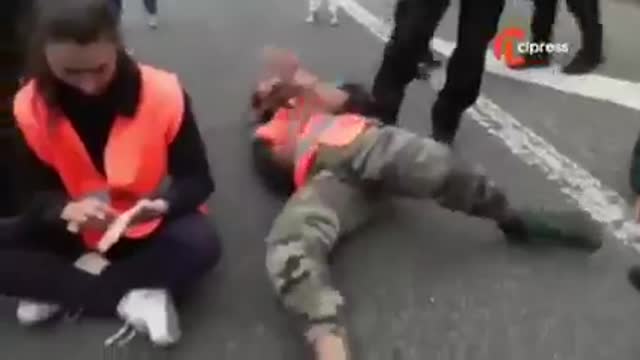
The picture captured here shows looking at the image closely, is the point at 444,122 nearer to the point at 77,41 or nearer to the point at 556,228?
the point at 556,228

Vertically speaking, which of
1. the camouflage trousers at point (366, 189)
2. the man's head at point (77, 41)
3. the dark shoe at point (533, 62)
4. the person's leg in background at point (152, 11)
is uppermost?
the man's head at point (77, 41)

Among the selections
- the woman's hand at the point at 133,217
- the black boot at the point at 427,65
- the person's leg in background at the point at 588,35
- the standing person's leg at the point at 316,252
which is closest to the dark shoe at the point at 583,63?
the person's leg in background at the point at 588,35

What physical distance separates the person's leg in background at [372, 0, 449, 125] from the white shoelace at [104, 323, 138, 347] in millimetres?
811

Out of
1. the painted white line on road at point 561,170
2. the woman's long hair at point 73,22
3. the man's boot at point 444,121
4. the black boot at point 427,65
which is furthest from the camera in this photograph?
the black boot at point 427,65

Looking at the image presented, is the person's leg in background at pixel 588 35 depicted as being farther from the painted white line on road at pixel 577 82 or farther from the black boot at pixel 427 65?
the black boot at pixel 427 65

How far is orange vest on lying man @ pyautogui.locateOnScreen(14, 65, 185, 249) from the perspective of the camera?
4.78 feet

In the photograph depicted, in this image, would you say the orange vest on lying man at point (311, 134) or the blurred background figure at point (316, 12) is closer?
the orange vest on lying man at point (311, 134)

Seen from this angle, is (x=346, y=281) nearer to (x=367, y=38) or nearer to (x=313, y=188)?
(x=313, y=188)

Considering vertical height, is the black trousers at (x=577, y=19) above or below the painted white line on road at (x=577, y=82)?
above

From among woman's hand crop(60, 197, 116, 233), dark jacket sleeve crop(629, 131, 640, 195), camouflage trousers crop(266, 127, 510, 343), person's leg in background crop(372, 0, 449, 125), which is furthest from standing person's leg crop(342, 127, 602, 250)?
woman's hand crop(60, 197, 116, 233)

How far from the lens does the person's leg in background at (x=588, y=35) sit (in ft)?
8.86

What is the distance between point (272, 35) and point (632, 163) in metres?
1.44

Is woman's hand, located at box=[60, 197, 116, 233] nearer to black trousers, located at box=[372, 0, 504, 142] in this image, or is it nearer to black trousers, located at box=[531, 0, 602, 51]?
black trousers, located at box=[372, 0, 504, 142]

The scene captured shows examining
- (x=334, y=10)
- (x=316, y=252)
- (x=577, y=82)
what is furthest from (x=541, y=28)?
(x=316, y=252)
